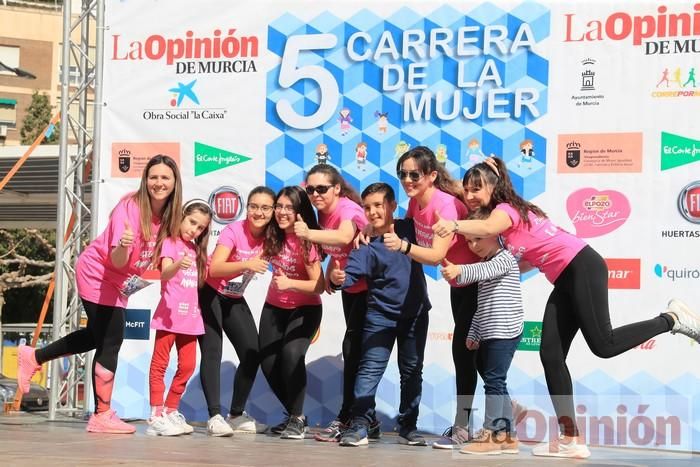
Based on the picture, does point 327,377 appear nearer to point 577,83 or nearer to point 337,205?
point 337,205

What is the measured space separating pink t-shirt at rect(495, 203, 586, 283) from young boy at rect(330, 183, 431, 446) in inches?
27.6

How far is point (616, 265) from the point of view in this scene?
23.3ft

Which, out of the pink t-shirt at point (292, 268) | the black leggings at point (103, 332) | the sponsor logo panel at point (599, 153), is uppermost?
the sponsor logo panel at point (599, 153)

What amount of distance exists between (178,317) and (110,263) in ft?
1.79

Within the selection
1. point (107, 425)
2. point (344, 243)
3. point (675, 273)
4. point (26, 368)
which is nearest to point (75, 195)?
point (26, 368)

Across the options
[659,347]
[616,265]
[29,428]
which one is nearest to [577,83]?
[616,265]

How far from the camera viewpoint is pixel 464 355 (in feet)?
21.0

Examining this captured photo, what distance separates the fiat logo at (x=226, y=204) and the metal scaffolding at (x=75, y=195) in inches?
35.5

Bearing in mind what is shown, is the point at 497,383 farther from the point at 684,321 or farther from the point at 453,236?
the point at 684,321

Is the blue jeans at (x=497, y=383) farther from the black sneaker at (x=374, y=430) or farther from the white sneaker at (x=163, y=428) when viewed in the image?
the white sneaker at (x=163, y=428)

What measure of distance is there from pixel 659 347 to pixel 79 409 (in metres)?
4.31

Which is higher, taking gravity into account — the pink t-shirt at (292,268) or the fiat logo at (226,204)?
the fiat logo at (226,204)

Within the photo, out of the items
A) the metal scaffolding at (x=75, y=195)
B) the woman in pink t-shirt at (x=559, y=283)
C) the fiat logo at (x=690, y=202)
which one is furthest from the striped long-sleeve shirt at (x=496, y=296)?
the metal scaffolding at (x=75, y=195)

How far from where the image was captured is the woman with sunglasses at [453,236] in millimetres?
6379
